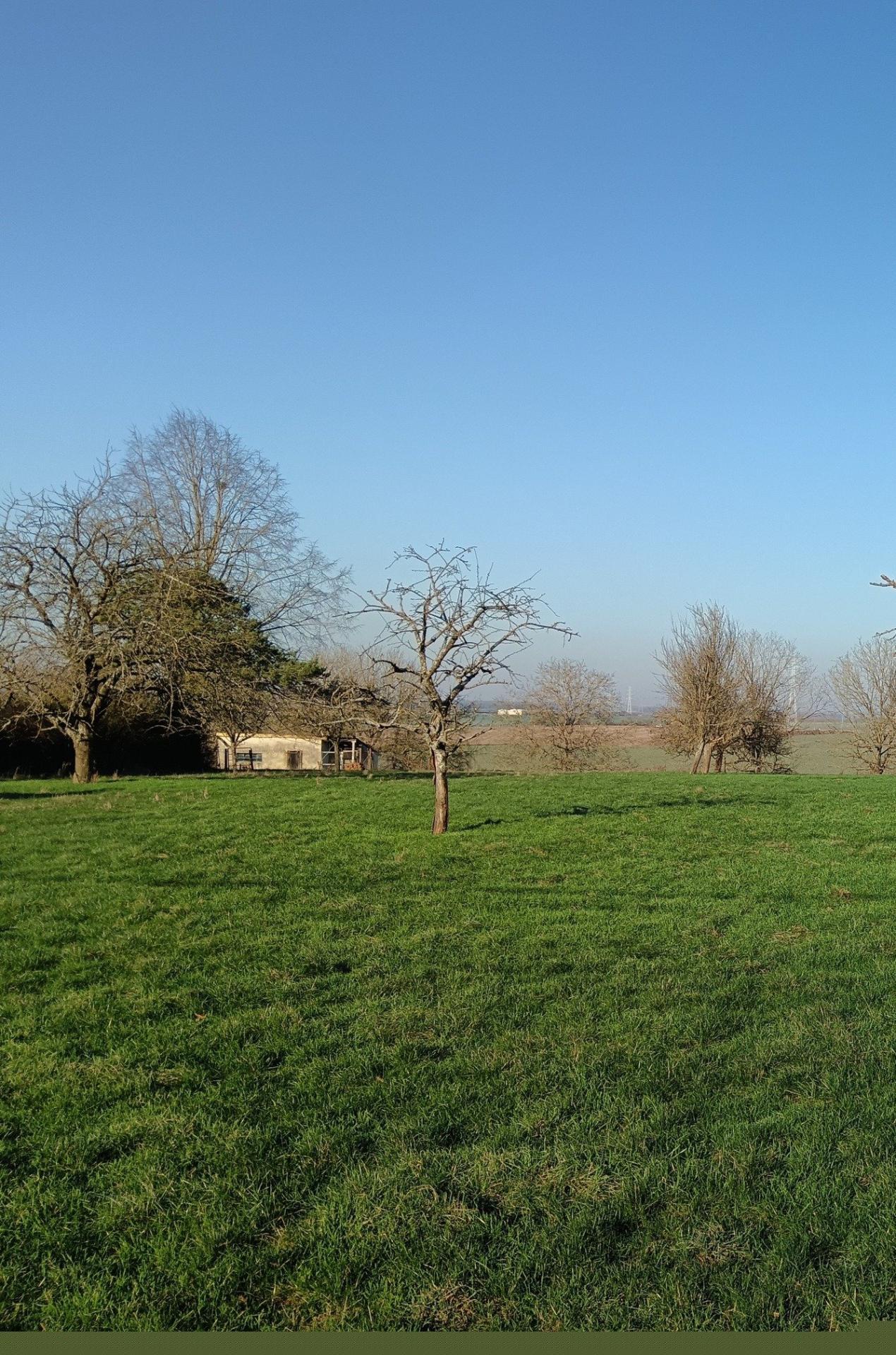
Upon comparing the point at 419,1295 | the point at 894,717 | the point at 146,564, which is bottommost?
the point at 419,1295

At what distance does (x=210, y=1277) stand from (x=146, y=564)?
64.1 ft

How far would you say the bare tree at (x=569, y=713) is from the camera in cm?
4275

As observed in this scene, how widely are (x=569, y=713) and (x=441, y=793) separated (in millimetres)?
31876

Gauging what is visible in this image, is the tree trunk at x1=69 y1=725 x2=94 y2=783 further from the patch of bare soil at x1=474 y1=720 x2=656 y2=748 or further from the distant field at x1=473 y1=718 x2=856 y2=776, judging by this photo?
the patch of bare soil at x1=474 y1=720 x2=656 y2=748

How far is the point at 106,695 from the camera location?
20500mm

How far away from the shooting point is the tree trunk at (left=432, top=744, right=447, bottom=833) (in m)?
11.4

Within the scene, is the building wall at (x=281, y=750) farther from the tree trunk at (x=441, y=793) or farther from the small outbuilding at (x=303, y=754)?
the tree trunk at (x=441, y=793)

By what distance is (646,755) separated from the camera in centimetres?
4847

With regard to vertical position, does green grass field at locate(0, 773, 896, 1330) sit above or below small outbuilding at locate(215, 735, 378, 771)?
below

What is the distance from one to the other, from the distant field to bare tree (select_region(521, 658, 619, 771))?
0.91 m

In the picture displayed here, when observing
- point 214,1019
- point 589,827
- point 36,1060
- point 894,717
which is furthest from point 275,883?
point 894,717

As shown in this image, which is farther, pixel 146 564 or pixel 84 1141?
pixel 146 564

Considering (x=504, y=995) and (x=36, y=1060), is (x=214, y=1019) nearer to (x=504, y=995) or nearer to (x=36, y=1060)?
(x=36, y=1060)

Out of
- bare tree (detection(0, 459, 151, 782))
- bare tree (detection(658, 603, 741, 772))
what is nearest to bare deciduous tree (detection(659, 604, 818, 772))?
bare tree (detection(658, 603, 741, 772))
